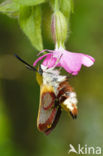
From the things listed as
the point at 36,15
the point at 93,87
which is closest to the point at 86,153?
the point at 93,87

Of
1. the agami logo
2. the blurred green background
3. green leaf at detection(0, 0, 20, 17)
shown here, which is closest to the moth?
green leaf at detection(0, 0, 20, 17)

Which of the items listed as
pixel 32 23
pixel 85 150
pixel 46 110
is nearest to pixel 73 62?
pixel 46 110

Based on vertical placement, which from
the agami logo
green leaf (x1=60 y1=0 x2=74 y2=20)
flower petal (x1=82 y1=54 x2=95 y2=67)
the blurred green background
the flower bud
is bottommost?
the agami logo

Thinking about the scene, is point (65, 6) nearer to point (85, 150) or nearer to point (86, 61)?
point (86, 61)

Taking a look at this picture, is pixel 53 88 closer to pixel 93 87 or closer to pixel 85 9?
pixel 85 9

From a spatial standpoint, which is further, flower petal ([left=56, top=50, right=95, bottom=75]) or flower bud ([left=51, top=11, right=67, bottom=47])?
flower bud ([left=51, top=11, right=67, bottom=47])

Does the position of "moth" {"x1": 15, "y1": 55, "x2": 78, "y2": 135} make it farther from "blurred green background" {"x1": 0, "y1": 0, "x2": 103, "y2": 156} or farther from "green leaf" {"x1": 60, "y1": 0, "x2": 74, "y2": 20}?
"blurred green background" {"x1": 0, "y1": 0, "x2": 103, "y2": 156}

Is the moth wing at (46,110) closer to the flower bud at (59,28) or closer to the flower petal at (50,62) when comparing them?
the flower petal at (50,62)
